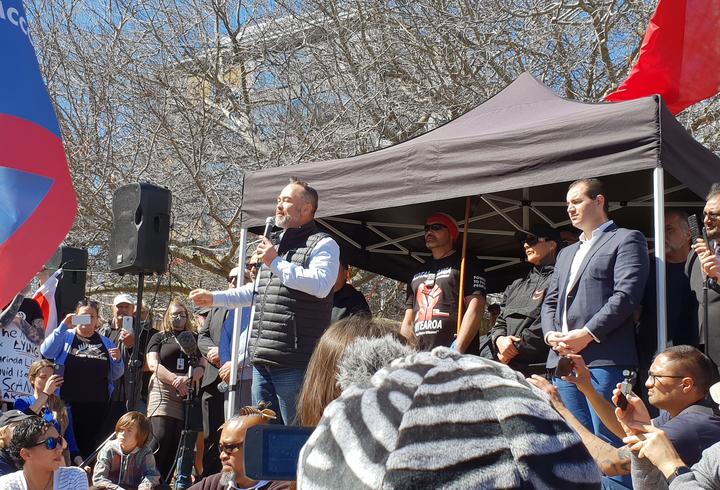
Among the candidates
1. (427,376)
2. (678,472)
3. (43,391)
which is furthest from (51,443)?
(427,376)

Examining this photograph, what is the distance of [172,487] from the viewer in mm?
6590

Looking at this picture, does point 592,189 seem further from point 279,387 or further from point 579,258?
point 279,387

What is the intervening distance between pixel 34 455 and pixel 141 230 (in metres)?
2.17

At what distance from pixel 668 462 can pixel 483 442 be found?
2.29 m

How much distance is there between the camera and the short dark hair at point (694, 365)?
12.1ft

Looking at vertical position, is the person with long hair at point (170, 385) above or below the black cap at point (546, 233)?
below

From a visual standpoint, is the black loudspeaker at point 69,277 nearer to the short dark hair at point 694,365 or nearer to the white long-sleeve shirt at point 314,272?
the white long-sleeve shirt at point 314,272

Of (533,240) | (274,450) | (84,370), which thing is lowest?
(274,450)

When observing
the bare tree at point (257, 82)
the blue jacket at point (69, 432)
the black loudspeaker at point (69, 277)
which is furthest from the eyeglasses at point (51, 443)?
the bare tree at point (257, 82)

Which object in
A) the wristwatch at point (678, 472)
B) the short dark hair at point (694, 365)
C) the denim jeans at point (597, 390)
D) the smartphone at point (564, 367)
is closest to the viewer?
→ the wristwatch at point (678, 472)

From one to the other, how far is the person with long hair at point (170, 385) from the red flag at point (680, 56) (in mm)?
4049

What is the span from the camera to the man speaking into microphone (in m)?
4.95

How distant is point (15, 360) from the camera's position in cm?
680

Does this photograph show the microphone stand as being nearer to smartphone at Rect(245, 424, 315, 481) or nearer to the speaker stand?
the speaker stand
